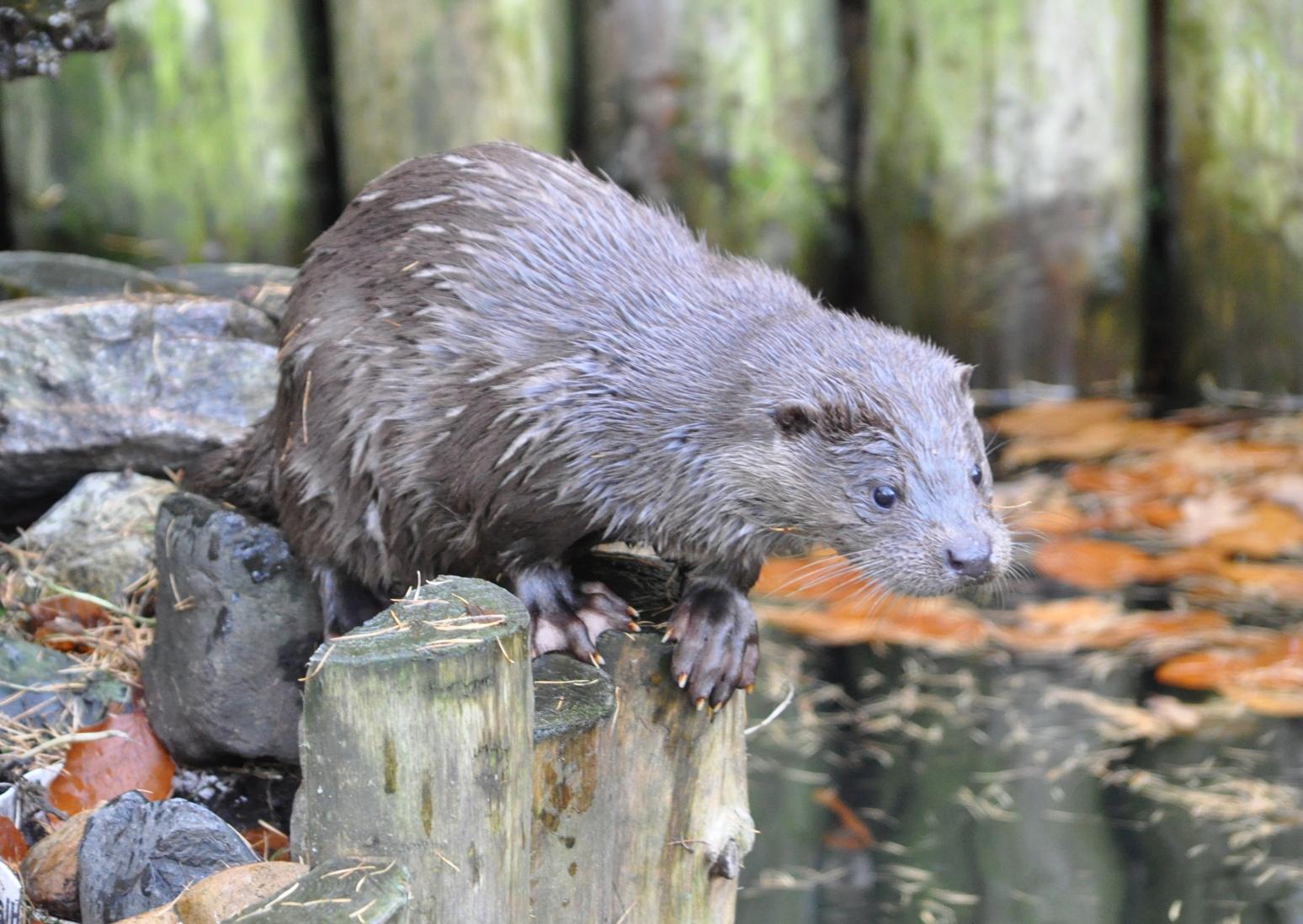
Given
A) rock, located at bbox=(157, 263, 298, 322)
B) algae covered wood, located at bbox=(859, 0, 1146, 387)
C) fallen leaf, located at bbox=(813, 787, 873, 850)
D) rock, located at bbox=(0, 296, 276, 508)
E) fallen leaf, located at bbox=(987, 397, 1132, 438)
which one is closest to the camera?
rock, located at bbox=(0, 296, 276, 508)

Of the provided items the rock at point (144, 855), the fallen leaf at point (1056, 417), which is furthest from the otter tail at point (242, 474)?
the fallen leaf at point (1056, 417)

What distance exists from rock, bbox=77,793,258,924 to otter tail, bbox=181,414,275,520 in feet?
3.06

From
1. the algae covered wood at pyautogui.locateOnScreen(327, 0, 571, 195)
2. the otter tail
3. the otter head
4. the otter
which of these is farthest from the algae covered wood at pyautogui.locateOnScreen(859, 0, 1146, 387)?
the otter head

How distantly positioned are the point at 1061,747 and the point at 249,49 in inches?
167

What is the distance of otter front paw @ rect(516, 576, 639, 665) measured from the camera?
2.79m

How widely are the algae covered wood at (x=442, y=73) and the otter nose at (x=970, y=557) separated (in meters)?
4.42

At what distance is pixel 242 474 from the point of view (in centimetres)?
360

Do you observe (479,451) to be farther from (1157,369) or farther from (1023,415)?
(1157,369)

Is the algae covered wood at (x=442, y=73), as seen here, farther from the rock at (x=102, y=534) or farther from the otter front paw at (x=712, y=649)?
the otter front paw at (x=712, y=649)

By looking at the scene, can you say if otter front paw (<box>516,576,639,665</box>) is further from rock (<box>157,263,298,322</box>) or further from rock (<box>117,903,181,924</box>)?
rock (<box>157,263,298,322</box>)

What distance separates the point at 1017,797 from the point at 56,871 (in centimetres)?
267

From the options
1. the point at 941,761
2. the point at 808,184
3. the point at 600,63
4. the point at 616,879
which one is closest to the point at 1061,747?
the point at 941,761

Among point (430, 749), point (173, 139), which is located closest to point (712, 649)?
point (430, 749)

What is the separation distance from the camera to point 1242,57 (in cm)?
667
